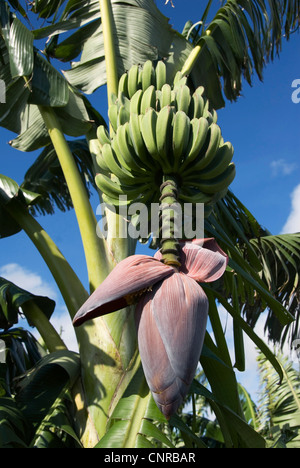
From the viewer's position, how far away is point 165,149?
Result: 3.09 ft

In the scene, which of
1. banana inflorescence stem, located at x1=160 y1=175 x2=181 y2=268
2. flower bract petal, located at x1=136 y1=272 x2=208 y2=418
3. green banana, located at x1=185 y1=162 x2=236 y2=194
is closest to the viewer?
flower bract petal, located at x1=136 y1=272 x2=208 y2=418

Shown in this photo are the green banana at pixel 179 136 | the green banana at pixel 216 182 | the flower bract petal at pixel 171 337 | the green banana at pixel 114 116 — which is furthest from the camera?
the green banana at pixel 114 116

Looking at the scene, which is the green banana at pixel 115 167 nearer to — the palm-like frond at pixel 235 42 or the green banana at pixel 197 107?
the green banana at pixel 197 107

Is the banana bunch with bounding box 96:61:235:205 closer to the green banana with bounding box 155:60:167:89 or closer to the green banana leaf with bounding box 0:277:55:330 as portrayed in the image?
the green banana with bounding box 155:60:167:89

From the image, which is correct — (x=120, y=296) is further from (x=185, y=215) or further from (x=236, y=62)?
(x=236, y=62)

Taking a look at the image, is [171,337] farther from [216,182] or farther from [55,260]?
[55,260]

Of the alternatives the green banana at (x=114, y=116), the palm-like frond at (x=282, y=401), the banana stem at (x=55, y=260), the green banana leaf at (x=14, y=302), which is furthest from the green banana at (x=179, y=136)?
the palm-like frond at (x=282, y=401)

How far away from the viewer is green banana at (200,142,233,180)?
1019mm

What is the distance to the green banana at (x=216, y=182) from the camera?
1.04m

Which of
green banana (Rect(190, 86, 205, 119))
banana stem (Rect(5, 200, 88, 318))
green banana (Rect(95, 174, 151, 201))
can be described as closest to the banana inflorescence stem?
green banana (Rect(95, 174, 151, 201))

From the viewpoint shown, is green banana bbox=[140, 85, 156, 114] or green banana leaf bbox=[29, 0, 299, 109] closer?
green banana bbox=[140, 85, 156, 114]

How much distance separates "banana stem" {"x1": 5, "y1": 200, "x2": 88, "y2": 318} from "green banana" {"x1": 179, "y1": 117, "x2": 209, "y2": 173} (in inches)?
29.9

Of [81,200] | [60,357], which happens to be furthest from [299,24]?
[60,357]

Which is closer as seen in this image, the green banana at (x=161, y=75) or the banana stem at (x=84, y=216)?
the green banana at (x=161, y=75)
